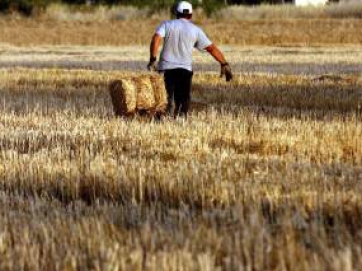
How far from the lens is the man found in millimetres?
10742

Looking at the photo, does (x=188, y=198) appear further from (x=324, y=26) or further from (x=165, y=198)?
(x=324, y=26)

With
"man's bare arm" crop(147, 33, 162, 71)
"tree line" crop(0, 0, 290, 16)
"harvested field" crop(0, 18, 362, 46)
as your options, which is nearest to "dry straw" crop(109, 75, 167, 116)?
"man's bare arm" crop(147, 33, 162, 71)

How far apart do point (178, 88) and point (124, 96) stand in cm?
65

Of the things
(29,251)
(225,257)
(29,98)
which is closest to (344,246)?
(225,257)

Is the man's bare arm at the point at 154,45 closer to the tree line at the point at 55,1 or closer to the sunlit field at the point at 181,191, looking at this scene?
the sunlit field at the point at 181,191

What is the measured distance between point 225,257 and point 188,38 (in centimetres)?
703

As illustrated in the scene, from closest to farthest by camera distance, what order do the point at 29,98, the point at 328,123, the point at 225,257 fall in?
the point at 225,257, the point at 328,123, the point at 29,98

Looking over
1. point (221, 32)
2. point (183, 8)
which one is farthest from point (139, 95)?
point (221, 32)

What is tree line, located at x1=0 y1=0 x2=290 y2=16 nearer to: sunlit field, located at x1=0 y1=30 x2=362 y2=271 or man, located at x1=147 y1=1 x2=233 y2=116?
man, located at x1=147 y1=1 x2=233 y2=116

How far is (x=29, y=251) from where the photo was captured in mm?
4152

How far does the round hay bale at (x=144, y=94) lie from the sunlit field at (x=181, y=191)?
1.38 feet

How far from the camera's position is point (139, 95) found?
36.9 ft

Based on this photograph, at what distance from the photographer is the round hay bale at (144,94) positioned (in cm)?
1122

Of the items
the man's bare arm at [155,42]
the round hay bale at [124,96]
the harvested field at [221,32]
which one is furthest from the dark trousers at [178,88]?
the harvested field at [221,32]
